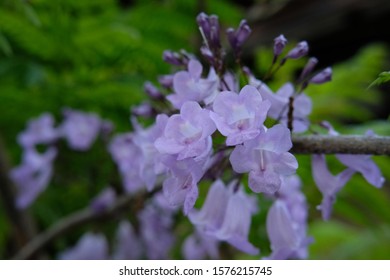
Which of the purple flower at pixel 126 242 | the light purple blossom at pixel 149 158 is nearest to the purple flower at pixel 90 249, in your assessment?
the purple flower at pixel 126 242

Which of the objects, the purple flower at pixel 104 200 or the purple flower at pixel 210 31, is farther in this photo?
the purple flower at pixel 104 200

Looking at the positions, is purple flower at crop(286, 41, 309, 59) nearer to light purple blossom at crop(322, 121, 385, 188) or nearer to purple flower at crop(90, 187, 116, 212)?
light purple blossom at crop(322, 121, 385, 188)

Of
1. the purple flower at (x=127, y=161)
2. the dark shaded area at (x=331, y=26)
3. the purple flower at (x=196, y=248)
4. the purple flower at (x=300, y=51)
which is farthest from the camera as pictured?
the dark shaded area at (x=331, y=26)

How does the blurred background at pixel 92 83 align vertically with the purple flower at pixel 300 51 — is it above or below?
below

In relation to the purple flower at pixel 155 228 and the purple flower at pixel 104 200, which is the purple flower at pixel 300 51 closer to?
the purple flower at pixel 104 200

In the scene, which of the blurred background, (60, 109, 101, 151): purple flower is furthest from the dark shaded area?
(60, 109, 101, 151): purple flower

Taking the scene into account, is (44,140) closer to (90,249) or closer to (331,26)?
(90,249)

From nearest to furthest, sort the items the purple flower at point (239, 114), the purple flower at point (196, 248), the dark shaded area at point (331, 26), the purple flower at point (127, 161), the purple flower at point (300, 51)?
the purple flower at point (239, 114)
the purple flower at point (300, 51)
the purple flower at point (127, 161)
the purple flower at point (196, 248)
the dark shaded area at point (331, 26)

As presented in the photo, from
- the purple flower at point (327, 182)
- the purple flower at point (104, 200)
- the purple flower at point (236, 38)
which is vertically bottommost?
the purple flower at point (104, 200)
